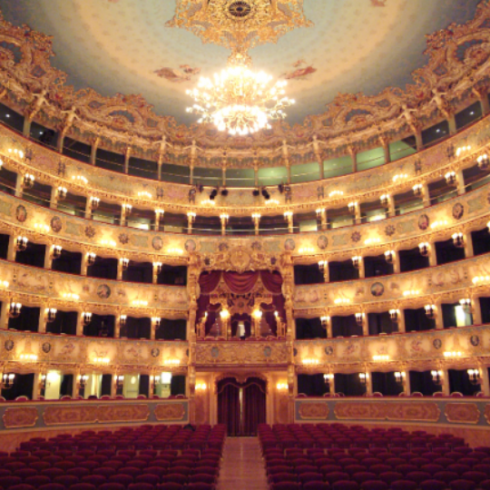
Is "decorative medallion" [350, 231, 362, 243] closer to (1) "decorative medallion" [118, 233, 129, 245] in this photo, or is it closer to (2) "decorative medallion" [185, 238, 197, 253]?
(2) "decorative medallion" [185, 238, 197, 253]

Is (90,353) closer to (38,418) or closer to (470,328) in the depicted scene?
(38,418)

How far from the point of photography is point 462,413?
1798 cm

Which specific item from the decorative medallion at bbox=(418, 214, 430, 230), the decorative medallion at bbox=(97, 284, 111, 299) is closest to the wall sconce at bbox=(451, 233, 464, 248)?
the decorative medallion at bbox=(418, 214, 430, 230)

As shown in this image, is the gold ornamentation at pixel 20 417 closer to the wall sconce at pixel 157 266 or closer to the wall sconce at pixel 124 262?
the wall sconce at pixel 124 262

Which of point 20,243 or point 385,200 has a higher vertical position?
point 385,200

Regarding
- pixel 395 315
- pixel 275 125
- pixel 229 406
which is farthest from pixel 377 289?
pixel 275 125

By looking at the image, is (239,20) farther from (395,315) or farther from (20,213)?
(395,315)

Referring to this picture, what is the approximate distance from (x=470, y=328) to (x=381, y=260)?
7.81 metres

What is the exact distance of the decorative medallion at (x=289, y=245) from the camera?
27.0 metres

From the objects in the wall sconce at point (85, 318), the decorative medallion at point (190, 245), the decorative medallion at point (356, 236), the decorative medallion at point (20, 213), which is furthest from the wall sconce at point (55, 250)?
the decorative medallion at point (356, 236)

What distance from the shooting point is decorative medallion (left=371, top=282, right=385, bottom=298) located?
24.3 m

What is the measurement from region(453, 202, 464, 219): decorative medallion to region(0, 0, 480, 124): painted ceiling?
685cm

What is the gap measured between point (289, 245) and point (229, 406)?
30.7ft

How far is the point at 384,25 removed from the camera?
20.2 meters
